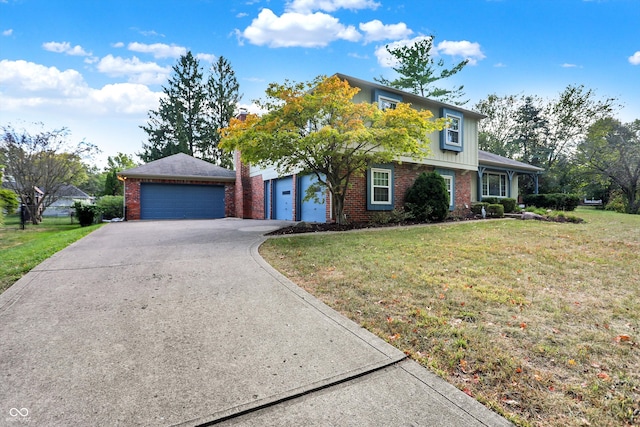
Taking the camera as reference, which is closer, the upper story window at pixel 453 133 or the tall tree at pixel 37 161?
the upper story window at pixel 453 133

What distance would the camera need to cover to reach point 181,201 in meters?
17.6

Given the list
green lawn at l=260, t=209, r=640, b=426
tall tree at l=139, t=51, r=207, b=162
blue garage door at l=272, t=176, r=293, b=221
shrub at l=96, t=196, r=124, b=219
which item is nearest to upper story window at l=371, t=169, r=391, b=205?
blue garage door at l=272, t=176, r=293, b=221

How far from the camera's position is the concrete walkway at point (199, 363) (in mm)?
1816

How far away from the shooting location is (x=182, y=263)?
5430 millimetres

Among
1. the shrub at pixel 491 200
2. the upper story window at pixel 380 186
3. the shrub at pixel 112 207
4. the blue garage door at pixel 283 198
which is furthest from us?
the shrub at pixel 112 207

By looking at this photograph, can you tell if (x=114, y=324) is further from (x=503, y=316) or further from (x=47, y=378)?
(x=503, y=316)

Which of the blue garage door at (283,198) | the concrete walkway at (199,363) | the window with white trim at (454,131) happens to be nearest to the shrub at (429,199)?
the window with white trim at (454,131)

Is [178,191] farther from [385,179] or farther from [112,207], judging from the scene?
[385,179]

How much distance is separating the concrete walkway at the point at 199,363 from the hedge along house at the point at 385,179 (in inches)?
297

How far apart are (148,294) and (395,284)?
3.24 metres

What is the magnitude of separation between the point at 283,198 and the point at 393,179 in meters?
5.32

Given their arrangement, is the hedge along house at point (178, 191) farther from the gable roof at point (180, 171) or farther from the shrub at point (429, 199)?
the shrub at point (429, 199)

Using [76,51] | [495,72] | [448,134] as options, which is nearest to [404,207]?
[448,134]

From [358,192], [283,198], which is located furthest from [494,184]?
[283,198]
